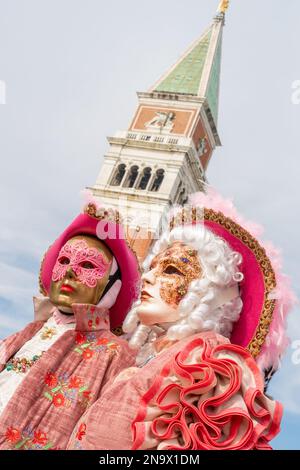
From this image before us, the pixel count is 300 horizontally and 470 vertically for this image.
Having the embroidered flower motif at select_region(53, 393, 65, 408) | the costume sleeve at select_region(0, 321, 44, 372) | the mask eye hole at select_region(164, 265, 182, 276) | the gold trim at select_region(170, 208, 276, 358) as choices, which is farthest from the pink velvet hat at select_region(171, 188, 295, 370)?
the costume sleeve at select_region(0, 321, 44, 372)

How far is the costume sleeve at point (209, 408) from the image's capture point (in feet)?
7.84

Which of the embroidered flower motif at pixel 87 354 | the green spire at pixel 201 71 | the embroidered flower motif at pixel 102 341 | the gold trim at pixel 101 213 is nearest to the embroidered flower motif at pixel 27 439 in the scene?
the embroidered flower motif at pixel 87 354

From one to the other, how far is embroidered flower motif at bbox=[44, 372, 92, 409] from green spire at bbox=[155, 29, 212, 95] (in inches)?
1011

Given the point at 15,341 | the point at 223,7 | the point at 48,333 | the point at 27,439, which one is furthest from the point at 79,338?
the point at 223,7

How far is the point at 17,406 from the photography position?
3.32m

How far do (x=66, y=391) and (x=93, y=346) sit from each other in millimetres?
357

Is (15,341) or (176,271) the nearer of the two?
(176,271)

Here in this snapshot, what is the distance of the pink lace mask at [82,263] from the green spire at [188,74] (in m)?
24.9

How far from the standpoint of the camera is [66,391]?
3393 mm

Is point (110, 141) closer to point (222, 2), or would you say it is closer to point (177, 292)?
point (222, 2)

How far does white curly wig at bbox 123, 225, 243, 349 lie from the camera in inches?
119

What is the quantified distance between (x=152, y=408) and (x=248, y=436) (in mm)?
462

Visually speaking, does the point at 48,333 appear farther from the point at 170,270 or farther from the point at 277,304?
the point at 277,304

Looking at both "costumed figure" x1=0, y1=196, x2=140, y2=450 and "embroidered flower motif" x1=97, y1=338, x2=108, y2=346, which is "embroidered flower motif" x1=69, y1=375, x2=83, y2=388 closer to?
"costumed figure" x1=0, y1=196, x2=140, y2=450
